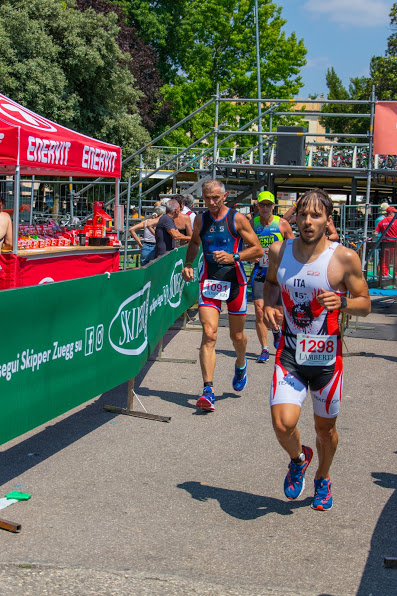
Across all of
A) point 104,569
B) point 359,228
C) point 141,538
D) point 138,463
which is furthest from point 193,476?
point 359,228

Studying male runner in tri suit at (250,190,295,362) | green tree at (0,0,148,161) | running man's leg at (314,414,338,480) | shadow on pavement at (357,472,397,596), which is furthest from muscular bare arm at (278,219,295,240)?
green tree at (0,0,148,161)

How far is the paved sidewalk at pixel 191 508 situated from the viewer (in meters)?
4.00

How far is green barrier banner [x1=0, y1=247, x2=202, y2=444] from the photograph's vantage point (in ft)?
15.5

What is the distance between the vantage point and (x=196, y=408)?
7.80 m

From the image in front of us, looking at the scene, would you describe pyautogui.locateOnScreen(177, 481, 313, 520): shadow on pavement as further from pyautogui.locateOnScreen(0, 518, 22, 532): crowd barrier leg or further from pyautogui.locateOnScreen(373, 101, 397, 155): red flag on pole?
pyautogui.locateOnScreen(373, 101, 397, 155): red flag on pole

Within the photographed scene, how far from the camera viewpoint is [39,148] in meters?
11.0

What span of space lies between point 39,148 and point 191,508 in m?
7.15

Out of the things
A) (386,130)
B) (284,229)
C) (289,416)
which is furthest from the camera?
(386,130)

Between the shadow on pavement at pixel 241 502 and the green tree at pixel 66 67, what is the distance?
23.8 metres

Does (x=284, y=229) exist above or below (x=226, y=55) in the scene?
below

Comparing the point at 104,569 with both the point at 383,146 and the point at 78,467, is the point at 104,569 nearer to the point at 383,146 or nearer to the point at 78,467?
the point at 78,467

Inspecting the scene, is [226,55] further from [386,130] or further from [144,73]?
[386,130]

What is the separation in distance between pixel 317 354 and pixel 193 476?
1.53 m

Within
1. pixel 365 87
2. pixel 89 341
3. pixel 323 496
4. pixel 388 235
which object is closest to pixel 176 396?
pixel 89 341
